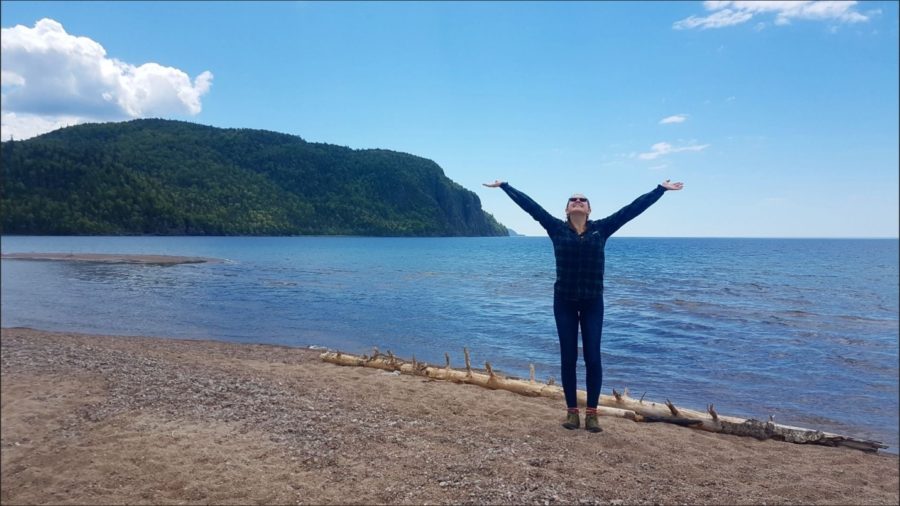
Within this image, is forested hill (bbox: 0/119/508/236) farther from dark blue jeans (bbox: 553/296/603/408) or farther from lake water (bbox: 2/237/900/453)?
dark blue jeans (bbox: 553/296/603/408)

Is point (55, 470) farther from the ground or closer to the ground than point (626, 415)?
farther from the ground

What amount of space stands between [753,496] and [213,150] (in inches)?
7217

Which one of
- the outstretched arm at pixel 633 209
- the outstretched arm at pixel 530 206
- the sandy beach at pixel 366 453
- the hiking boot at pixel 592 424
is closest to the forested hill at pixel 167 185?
the sandy beach at pixel 366 453

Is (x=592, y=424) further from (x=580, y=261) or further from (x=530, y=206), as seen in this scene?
(x=530, y=206)

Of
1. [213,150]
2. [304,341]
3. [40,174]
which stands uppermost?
[213,150]

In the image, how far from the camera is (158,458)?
606 cm

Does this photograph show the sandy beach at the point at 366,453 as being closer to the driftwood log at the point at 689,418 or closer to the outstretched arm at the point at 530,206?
the driftwood log at the point at 689,418

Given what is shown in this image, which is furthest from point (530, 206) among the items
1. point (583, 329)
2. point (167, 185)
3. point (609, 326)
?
point (167, 185)

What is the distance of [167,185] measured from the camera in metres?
105

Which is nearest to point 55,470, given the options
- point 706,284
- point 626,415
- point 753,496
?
point 753,496

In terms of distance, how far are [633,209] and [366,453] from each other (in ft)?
16.9

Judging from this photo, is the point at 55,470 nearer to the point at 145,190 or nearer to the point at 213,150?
the point at 145,190

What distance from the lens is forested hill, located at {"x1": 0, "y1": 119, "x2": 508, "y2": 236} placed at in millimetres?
2709

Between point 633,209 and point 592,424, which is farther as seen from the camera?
point 592,424
